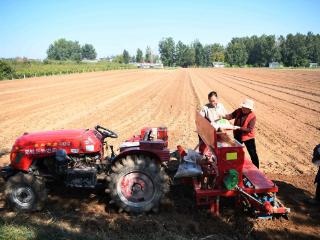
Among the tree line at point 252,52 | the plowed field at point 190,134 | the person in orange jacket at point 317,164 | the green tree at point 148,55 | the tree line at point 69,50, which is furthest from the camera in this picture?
the tree line at point 69,50

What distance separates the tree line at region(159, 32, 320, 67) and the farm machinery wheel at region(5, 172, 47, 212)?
333 feet

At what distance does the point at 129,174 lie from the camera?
512cm

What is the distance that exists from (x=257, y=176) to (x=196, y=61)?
133 meters

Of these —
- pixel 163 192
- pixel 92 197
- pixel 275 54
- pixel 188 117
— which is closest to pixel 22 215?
pixel 92 197

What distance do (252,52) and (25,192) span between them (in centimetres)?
11605

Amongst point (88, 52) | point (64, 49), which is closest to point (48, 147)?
point (64, 49)

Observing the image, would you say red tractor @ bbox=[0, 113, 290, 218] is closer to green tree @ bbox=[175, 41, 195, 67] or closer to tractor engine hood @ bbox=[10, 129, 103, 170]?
tractor engine hood @ bbox=[10, 129, 103, 170]

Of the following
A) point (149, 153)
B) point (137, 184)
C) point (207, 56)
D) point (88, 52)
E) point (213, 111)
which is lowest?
point (137, 184)

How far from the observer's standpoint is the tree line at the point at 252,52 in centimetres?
10056

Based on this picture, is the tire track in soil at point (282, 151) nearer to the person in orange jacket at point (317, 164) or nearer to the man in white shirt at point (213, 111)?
the person in orange jacket at point (317, 164)

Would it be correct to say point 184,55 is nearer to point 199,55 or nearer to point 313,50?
point 199,55

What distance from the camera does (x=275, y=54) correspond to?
4053 inches

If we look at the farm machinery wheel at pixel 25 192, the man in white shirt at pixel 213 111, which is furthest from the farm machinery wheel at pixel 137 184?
the man in white shirt at pixel 213 111

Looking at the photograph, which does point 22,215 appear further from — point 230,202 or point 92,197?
point 230,202
